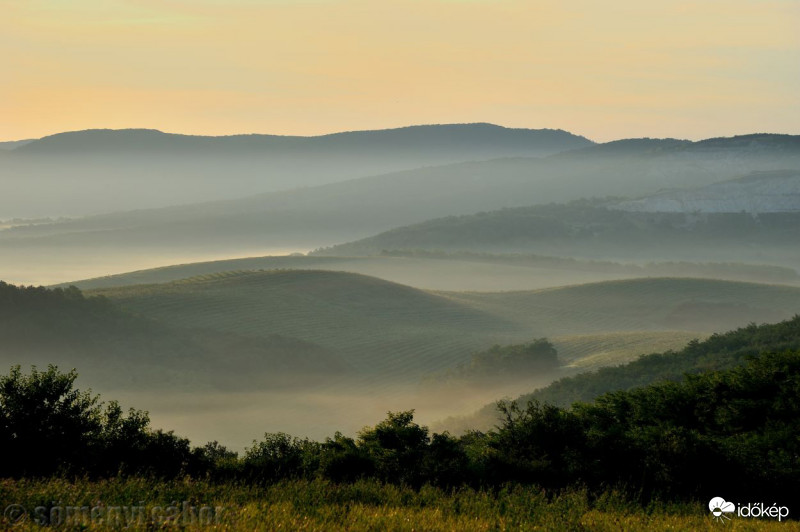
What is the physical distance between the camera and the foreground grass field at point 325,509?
11891mm

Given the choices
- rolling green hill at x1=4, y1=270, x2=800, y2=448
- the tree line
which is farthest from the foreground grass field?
rolling green hill at x1=4, y1=270, x2=800, y2=448

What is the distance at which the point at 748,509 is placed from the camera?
16625mm

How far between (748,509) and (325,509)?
841 centimetres

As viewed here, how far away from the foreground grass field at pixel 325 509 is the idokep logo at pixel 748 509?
0.25 meters

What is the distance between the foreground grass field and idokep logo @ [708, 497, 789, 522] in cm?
25

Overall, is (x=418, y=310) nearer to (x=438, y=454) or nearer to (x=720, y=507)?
(x=438, y=454)

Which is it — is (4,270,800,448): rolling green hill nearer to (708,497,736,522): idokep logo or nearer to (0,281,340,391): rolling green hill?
(0,281,340,391): rolling green hill

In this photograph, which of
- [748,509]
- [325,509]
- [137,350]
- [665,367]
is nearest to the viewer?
[325,509]

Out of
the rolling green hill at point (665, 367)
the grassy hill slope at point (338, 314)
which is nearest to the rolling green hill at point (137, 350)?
the grassy hill slope at point (338, 314)

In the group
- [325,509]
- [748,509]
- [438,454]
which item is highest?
[325,509]

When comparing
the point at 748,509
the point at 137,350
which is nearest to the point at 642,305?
the point at 137,350

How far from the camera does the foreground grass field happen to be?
468 inches

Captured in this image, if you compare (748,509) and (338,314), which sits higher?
(748,509)

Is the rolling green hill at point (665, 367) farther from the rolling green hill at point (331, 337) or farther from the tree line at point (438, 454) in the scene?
the tree line at point (438, 454)
